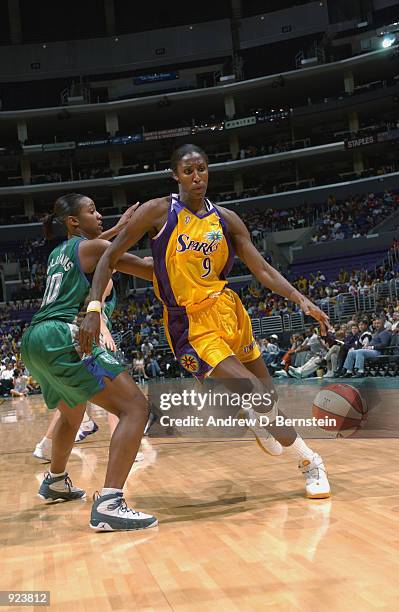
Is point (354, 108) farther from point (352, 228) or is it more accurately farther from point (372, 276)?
point (372, 276)

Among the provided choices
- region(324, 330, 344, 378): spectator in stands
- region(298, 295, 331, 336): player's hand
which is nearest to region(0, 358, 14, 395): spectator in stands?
region(324, 330, 344, 378): spectator in stands

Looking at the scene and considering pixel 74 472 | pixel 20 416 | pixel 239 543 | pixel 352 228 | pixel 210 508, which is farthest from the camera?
pixel 352 228

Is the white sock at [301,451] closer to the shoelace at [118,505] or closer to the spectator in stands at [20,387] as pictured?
the shoelace at [118,505]

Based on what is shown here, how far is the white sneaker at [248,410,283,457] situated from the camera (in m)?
3.78

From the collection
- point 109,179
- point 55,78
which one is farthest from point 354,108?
point 55,78

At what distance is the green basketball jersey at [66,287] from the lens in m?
3.71

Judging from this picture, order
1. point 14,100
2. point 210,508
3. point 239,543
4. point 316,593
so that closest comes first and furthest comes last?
point 316,593
point 239,543
point 210,508
point 14,100

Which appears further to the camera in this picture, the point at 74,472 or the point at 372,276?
the point at 372,276

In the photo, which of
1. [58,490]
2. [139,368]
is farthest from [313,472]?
[139,368]

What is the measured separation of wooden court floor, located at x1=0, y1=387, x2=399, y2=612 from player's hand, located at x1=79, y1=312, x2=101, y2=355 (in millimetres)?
915

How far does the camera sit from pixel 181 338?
3742mm

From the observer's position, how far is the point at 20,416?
1164cm

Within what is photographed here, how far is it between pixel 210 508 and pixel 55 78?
36.9m

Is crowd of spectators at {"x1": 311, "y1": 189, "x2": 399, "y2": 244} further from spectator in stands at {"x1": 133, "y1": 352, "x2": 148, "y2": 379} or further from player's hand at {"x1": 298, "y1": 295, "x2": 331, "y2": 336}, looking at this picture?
player's hand at {"x1": 298, "y1": 295, "x2": 331, "y2": 336}
